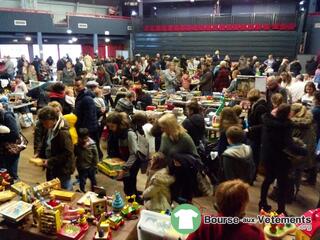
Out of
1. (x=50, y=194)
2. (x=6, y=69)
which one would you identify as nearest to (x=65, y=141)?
(x=50, y=194)

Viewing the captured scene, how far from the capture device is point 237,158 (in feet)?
9.21

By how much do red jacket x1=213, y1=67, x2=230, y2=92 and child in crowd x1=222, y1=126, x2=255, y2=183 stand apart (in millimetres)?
4439

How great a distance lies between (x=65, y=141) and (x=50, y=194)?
0.51 meters

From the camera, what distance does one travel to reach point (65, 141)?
2.76 m

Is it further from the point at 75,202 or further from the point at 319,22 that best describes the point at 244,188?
the point at 319,22

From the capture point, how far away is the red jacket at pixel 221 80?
7.08m

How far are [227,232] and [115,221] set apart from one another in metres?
1.00

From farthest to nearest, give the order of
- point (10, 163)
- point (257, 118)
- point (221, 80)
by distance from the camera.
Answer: point (221, 80)
point (257, 118)
point (10, 163)

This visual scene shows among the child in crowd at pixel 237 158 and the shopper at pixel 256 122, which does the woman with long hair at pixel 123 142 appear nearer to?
the child in crowd at pixel 237 158

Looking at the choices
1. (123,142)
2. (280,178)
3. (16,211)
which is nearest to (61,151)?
(123,142)

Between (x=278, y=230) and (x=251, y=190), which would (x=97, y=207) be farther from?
(x=251, y=190)

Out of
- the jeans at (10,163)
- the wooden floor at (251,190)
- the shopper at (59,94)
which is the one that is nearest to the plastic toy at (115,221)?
the wooden floor at (251,190)

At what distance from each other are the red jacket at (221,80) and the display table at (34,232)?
215 inches

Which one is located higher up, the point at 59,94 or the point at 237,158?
the point at 59,94
